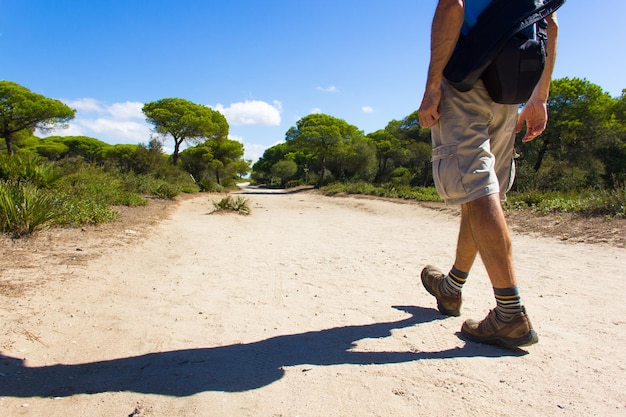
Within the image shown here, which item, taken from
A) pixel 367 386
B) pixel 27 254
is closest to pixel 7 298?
pixel 27 254

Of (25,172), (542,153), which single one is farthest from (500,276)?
(542,153)

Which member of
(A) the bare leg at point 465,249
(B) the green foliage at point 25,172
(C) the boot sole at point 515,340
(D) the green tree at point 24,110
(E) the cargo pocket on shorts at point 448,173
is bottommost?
(C) the boot sole at point 515,340

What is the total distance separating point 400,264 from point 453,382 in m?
2.32

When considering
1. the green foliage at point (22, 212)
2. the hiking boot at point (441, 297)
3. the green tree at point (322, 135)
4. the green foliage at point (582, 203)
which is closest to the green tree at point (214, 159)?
the green tree at point (322, 135)

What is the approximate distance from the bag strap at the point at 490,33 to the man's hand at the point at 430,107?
0.09 meters

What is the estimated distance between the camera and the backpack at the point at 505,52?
1620 mm

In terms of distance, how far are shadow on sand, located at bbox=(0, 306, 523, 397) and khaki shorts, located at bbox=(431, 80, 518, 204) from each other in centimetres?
76

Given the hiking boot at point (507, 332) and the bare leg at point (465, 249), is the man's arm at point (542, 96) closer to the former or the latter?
the bare leg at point (465, 249)

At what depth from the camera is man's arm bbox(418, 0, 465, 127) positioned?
1643 millimetres

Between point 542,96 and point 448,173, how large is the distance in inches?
32.7

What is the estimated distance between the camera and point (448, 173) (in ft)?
5.74

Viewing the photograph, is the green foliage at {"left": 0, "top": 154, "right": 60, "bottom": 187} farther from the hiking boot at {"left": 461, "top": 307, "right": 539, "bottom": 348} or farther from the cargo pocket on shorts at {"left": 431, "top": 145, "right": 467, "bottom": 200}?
the hiking boot at {"left": 461, "top": 307, "right": 539, "bottom": 348}

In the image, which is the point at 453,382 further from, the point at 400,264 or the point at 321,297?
the point at 400,264

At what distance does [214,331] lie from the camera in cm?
201
